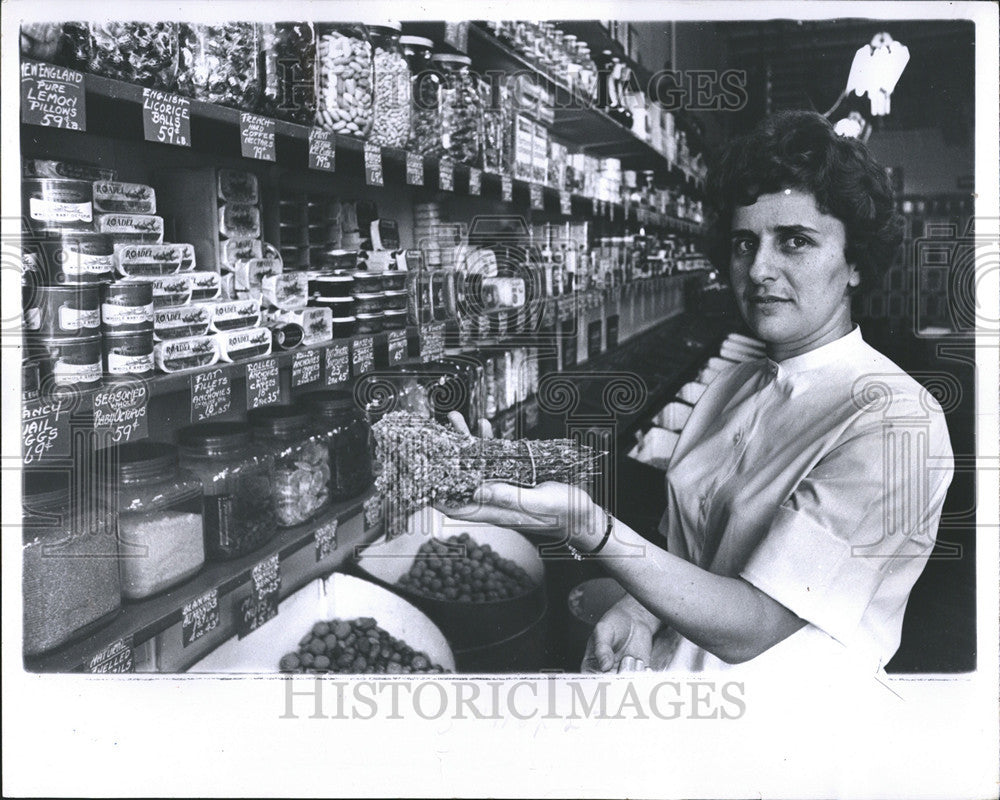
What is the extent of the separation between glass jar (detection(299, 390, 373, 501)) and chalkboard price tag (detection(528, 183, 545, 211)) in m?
0.74

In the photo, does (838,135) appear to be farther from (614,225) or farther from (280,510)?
(614,225)

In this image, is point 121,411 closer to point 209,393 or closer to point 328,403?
point 209,393

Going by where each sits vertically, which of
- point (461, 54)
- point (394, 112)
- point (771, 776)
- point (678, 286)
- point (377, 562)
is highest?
point (461, 54)

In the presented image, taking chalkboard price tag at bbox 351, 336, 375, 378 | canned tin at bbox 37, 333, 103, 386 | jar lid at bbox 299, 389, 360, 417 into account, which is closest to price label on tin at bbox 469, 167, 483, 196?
chalkboard price tag at bbox 351, 336, 375, 378

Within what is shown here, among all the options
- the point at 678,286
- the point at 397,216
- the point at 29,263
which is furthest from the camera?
the point at 678,286

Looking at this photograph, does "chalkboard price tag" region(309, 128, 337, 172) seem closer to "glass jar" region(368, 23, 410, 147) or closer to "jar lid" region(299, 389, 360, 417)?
"glass jar" region(368, 23, 410, 147)

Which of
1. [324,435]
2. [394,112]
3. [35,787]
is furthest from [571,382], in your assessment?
[35,787]

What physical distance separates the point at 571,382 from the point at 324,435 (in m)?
0.56

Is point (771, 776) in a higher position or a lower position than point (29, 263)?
lower

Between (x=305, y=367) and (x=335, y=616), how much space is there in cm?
66

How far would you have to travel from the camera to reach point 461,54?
210cm

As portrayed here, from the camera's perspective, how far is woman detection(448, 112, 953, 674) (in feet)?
4.66

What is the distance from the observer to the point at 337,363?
6.16ft

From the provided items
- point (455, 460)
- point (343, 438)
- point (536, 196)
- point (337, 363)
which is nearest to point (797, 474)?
point (455, 460)
